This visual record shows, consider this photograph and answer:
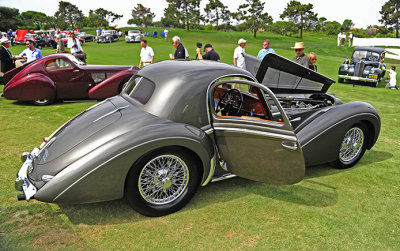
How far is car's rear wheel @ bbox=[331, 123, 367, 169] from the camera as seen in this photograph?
458 cm

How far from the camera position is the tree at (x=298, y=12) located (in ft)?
210

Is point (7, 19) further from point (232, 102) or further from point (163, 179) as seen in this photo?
point (163, 179)

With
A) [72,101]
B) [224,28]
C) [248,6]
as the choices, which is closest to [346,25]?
[248,6]

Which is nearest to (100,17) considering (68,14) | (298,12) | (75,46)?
(68,14)

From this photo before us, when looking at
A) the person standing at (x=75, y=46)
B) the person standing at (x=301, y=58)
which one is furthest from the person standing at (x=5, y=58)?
the person standing at (x=301, y=58)

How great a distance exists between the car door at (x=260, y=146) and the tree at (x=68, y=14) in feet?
382

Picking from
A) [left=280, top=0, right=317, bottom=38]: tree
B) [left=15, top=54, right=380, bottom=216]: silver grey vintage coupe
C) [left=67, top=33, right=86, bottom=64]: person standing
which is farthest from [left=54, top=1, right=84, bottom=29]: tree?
[left=15, top=54, right=380, bottom=216]: silver grey vintage coupe

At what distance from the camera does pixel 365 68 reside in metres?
13.4

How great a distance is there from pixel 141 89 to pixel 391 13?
8890cm

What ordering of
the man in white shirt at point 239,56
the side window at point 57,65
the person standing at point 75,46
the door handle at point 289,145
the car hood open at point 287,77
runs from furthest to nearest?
1. the person standing at point 75,46
2. the man in white shirt at point 239,56
3. the side window at point 57,65
4. the car hood open at point 287,77
5. the door handle at point 289,145

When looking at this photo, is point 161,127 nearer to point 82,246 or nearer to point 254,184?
point 82,246

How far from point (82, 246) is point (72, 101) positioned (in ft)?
21.7

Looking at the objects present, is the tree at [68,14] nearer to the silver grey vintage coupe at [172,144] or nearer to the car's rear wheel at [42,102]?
the car's rear wheel at [42,102]

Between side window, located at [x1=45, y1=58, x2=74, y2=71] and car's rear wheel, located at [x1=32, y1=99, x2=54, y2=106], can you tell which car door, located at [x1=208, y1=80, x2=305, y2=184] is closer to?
side window, located at [x1=45, y1=58, x2=74, y2=71]
